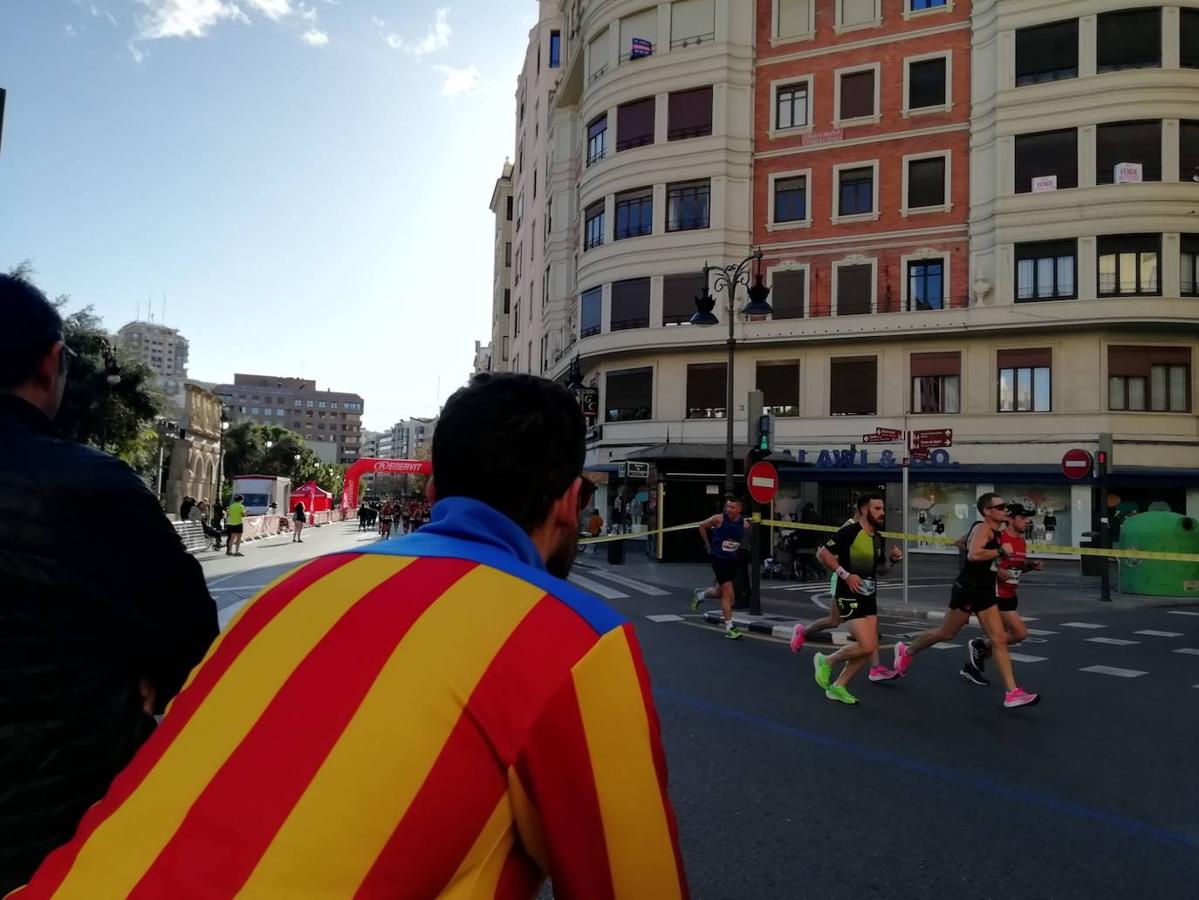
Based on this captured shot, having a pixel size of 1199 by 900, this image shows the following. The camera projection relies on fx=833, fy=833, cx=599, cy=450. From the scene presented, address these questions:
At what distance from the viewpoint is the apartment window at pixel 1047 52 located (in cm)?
2473

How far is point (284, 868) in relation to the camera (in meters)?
0.91

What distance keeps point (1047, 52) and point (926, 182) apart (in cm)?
480

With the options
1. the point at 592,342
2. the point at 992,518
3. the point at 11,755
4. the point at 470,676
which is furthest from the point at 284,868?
the point at 592,342

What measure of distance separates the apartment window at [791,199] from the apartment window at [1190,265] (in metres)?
10.9

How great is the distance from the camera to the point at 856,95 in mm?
27578

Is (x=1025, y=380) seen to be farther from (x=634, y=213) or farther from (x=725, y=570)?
(x=725, y=570)

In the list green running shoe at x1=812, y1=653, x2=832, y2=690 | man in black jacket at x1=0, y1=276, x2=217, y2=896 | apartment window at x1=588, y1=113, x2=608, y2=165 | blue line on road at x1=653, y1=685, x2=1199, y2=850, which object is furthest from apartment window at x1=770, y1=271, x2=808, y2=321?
man in black jacket at x1=0, y1=276, x2=217, y2=896

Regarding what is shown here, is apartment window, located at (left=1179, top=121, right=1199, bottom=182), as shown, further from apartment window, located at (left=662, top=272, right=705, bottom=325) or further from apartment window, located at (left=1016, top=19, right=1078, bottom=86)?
apartment window, located at (left=662, top=272, right=705, bottom=325)

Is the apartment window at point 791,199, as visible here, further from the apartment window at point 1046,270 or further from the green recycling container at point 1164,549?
the green recycling container at point 1164,549

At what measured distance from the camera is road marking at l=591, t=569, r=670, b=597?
15.3 metres

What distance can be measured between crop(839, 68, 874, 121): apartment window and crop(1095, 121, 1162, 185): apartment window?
6.82 m

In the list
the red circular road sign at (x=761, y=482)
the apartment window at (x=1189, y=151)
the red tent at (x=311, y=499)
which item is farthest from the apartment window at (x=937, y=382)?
the red tent at (x=311, y=499)

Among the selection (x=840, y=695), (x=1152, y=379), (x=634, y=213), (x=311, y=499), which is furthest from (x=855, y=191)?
(x=311, y=499)

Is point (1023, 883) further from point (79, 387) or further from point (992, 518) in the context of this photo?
point (79, 387)
